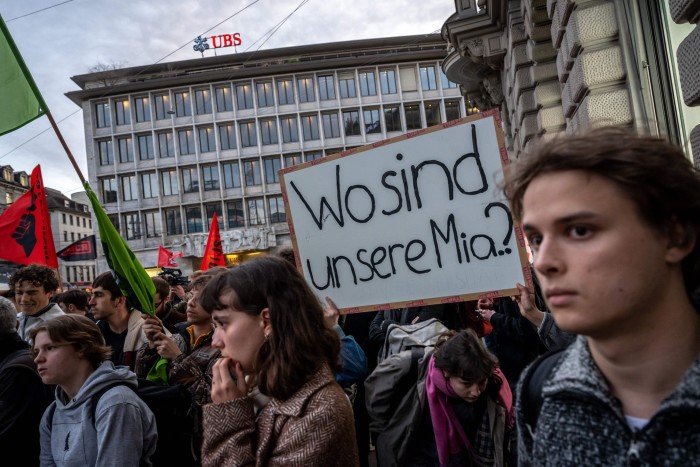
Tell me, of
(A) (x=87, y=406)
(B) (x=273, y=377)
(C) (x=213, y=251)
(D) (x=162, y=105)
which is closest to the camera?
(B) (x=273, y=377)

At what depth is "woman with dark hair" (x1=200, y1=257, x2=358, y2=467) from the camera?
6.35 feet

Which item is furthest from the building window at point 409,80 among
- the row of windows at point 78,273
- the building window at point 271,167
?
the row of windows at point 78,273

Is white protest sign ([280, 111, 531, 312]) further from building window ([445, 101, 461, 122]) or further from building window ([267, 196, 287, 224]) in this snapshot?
building window ([445, 101, 461, 122])

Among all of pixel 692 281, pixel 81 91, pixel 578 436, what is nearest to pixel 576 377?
pixel 578 436

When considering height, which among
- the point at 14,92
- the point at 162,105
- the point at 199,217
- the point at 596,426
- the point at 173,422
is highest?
the point at 162,105

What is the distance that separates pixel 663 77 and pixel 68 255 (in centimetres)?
1213

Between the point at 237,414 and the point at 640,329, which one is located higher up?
the point at 640,329

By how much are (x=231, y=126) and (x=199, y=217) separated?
809 cm

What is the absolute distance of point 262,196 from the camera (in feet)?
154

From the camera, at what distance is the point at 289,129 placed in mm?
47656

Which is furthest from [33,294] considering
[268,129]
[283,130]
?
[268,129]

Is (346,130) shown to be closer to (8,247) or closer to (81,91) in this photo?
(81,91)

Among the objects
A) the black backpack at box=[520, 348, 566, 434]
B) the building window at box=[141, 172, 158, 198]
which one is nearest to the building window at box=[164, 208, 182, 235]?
the building window at box=[141, 172, 158, 198]

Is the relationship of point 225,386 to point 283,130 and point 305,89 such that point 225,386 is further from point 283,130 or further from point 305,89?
point 305,89
